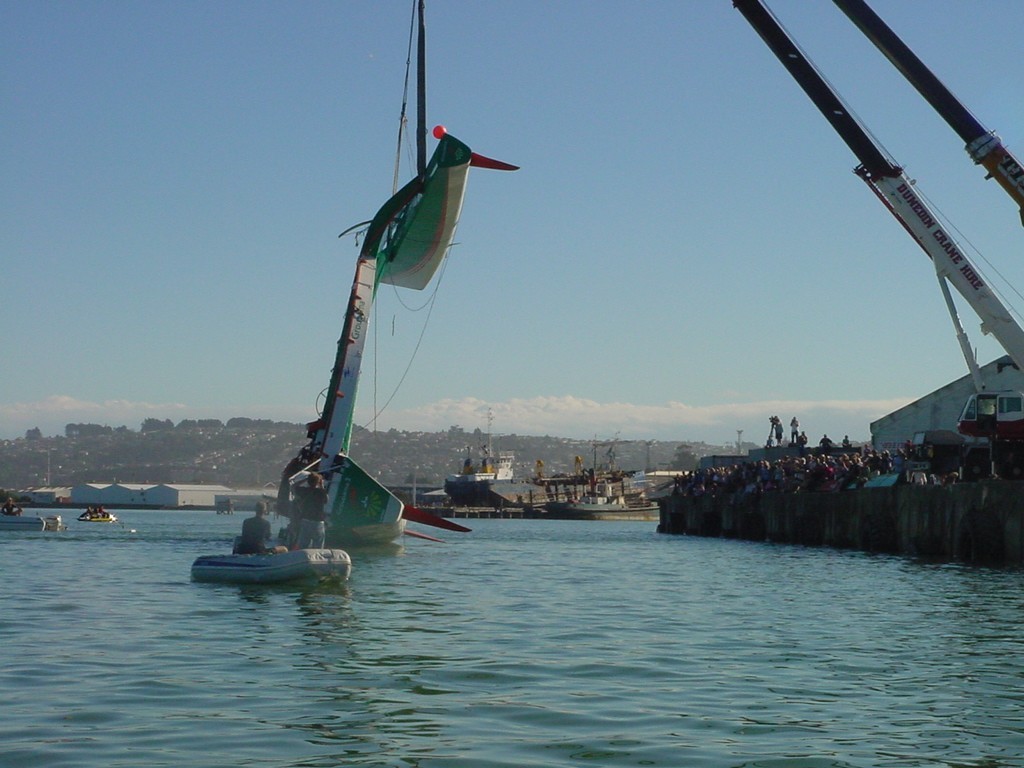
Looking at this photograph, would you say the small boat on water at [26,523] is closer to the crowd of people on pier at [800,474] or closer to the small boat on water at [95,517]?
the small boat on water at [95,517]

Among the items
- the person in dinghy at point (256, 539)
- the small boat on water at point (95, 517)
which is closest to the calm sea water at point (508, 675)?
the person in dinghy at point (256, 539)

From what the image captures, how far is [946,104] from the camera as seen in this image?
Answer: 3334cm

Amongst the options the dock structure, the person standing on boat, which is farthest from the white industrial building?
the person standing on boat

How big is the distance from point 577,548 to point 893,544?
39.0 feet

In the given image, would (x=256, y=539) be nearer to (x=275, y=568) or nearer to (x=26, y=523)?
(x=275, y=568)

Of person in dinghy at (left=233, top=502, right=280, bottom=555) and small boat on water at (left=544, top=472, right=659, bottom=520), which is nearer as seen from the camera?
person in dinghy at (left=233, top=502, right=280, bottom=555)

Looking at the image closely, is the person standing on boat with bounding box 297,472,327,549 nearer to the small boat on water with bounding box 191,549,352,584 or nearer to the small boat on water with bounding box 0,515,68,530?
the small boat on water with bounding box 191,549,352,584

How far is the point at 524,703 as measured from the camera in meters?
11.3

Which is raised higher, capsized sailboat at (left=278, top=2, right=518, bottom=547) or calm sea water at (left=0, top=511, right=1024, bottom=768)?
capsized sailboat at (left=278, top=2, right=518, bottom=547)

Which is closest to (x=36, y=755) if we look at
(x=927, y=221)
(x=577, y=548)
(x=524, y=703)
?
(x=524, y=703)

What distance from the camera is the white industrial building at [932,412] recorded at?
176 feet

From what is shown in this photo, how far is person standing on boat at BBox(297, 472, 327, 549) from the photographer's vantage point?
25.0 metres

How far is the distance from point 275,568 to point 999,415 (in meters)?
23.5

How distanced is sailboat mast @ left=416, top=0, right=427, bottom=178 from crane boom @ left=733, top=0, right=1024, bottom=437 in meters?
11.3
